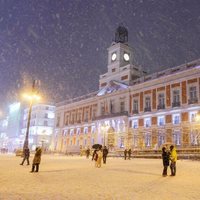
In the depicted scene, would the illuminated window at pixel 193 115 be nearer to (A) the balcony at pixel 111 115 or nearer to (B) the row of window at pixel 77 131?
(A) the balcony at pixel 111 115

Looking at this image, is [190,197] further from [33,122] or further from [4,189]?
[33,122]

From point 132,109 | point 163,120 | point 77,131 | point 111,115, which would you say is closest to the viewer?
point 163,120

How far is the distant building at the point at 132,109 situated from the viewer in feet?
124

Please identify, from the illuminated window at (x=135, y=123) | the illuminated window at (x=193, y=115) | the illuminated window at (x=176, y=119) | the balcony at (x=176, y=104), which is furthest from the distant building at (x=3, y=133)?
the illuminated window at (x=193, y=115)

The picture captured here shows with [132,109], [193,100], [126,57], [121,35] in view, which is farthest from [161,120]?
[121,35]

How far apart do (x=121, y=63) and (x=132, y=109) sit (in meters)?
11.1

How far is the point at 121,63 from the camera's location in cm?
5397

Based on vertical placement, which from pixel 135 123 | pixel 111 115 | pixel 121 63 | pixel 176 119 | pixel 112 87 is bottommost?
pixel 135 123

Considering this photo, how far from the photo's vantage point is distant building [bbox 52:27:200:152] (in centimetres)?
3788

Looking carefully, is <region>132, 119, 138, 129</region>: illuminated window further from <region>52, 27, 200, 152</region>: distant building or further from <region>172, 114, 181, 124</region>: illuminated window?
<region>172, 114, 181, 124</region>: illuminated window

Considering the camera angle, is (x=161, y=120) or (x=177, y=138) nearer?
(x=177, y=138)

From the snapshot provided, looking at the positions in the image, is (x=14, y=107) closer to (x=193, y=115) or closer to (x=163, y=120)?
(x=163, y=120)

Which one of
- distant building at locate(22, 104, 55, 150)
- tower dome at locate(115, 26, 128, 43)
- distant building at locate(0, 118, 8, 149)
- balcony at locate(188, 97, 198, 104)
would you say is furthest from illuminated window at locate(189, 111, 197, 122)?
distant building at locate(0, 118, 8, 149)

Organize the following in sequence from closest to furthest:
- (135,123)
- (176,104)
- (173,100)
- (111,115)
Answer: (176,104)
(173,100)
(135,123)
(111,115)
